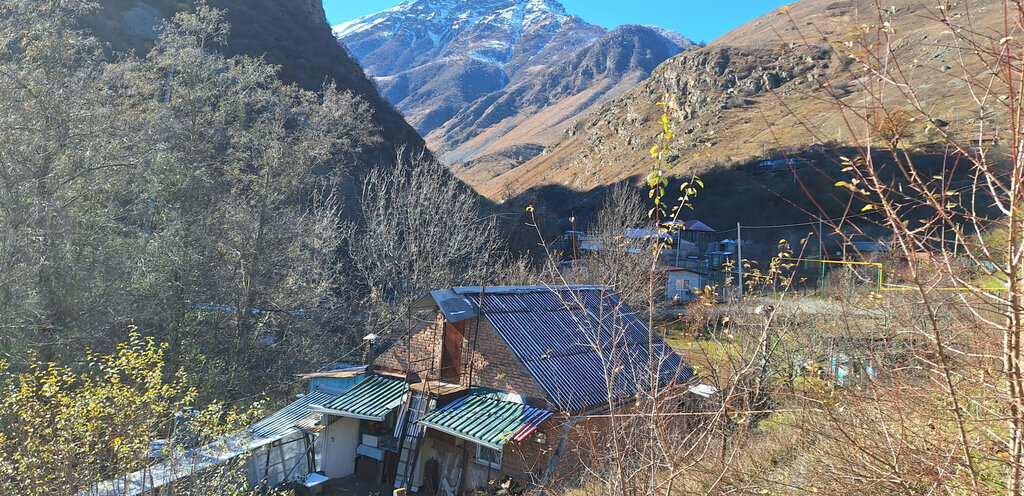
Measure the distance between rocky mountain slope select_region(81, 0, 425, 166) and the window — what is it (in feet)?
88.7

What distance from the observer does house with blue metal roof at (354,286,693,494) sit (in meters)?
11.6

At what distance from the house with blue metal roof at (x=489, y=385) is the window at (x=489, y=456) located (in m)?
0.02

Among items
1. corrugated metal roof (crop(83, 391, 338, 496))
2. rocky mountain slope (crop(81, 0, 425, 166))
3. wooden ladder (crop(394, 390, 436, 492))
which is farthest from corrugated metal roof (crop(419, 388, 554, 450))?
rocky mountain slope (crop(81, 0, 425, 166))

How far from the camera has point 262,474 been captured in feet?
42.5

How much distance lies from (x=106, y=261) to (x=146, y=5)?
31982 millimetres

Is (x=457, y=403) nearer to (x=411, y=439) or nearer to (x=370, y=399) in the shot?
(x=411, y=439)

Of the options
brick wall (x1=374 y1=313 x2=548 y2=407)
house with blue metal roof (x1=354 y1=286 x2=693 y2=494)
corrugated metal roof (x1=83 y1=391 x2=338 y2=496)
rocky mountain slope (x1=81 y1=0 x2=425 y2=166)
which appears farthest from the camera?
rocky mountain slope (x1=81 y1=0 x2=425 y2=166)

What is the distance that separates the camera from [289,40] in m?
45.1

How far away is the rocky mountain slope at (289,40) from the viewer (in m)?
35.3

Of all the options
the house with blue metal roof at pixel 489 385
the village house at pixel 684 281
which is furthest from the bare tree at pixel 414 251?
the village house at pixel 684 281

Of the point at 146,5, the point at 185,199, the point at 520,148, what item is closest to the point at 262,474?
the point at 185,199

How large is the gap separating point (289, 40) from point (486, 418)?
137 ft

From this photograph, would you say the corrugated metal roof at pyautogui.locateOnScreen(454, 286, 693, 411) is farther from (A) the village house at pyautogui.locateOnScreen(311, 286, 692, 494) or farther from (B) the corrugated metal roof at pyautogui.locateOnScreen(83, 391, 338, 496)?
(B) the corrugated metal roof at pyautogui.locateOnScreen(83, 391, 338, 496)

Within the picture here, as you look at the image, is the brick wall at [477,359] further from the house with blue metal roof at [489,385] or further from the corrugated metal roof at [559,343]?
the corrugated metal roof at [559,343]
